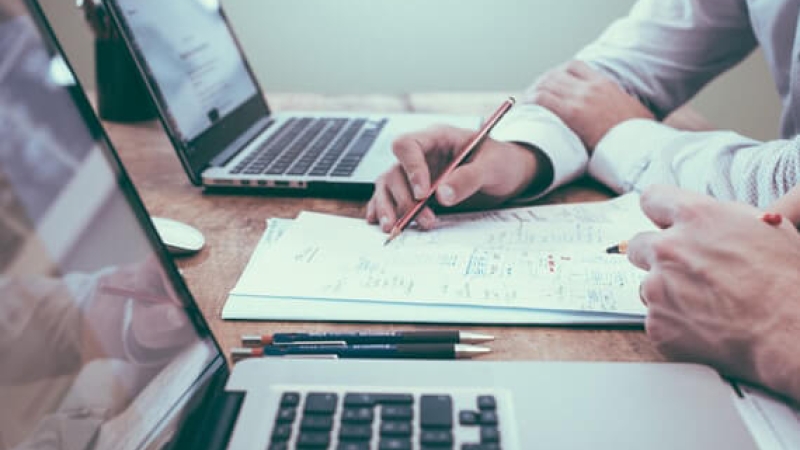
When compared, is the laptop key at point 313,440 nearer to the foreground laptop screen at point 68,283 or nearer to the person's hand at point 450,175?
the foreground laptop screen at point 68,283

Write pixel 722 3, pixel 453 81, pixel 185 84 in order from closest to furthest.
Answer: pixel 185 84, pixel 722 3, pixel 453 81

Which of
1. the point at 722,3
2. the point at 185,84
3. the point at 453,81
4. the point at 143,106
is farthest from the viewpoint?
the point at 453,81

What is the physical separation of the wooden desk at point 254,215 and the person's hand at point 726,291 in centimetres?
4

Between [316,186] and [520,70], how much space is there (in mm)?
1466

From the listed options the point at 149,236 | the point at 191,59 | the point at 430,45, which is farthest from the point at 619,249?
the point at 430,45

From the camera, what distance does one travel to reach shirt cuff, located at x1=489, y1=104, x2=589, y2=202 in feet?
2.77

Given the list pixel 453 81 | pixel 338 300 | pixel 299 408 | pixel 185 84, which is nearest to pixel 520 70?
pixel 453 81

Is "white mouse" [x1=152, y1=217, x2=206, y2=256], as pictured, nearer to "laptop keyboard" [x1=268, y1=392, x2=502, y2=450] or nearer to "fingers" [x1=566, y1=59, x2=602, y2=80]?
"laptop keyboard" [x1=268, y1=392, x2=502, y2=450]

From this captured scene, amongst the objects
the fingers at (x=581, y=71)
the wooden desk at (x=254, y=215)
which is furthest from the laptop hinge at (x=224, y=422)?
the fingers at (x=581, y=71)

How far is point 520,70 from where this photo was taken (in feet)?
7.06

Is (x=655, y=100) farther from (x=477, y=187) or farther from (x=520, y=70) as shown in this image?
(x=520, y=70)

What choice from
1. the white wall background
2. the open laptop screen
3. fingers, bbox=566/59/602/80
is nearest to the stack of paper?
the open laptop screen

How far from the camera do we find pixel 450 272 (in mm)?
608

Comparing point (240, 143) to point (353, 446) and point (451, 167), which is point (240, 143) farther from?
point (353, 446)
